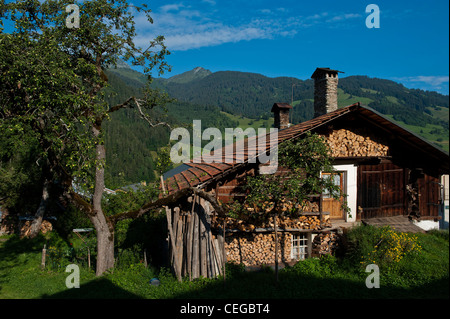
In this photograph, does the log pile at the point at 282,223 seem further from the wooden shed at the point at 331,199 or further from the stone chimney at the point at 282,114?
the stone chimney at the point at 282,114

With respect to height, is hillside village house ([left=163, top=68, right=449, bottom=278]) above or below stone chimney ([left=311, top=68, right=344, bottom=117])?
below

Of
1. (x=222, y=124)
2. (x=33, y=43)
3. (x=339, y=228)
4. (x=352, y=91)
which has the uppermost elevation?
(x=352, y=91)

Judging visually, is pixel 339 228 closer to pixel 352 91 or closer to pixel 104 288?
pixel 104 288

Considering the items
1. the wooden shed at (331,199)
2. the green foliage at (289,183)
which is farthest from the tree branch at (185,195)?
the green foliage at (289,183)

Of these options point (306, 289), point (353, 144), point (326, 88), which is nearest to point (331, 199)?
point (353, 144)

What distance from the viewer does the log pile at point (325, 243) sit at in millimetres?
10383

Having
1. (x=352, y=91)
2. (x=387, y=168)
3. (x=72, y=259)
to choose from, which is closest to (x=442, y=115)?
(x=352, y=91)

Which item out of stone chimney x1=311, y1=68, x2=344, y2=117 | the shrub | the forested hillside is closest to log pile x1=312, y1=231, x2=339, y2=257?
the shrub

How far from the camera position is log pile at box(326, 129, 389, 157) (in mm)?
10805

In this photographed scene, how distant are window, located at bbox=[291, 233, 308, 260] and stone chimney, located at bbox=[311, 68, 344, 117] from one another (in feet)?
22.6

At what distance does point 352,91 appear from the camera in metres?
116

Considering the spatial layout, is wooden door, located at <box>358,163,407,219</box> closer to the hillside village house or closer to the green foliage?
the hillside village house

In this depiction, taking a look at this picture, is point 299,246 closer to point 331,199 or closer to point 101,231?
point 331,199
